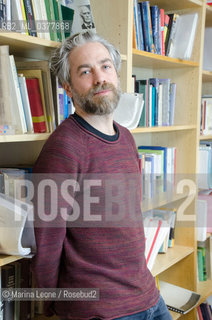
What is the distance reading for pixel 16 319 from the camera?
4.21 feet

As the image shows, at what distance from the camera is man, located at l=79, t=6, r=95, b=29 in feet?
4.38

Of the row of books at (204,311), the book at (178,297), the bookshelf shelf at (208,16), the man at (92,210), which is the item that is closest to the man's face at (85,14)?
the man at (92,210)

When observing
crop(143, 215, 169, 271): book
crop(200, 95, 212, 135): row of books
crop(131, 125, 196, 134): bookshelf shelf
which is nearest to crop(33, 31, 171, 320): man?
crop(131, 125, 196, 134): bookshelf shelf

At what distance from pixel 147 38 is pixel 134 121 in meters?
0.49

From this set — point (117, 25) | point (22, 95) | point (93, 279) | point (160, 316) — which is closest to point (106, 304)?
point (93, 279)

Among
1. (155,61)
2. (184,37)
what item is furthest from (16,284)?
(184,37)

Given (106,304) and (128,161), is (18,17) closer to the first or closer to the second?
(128,161)

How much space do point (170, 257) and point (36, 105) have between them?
1.25 metres

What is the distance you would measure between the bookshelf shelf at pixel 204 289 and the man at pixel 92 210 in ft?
3.41

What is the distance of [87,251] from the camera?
3.66ft

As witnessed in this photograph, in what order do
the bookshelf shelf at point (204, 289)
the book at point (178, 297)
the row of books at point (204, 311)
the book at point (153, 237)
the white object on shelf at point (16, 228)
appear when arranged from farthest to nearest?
the row of books at point (204, 311) → the bookshelf shelf at point (204, 289) → the book at point (178, 297) → the book at point (153, 237) → the white object on shelf at point (16, 228)

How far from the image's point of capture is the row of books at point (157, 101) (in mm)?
1836

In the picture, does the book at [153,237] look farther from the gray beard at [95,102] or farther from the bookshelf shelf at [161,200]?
the gray beard at [95,102]

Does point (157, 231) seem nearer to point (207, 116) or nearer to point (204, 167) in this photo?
point (204, 167)
